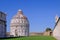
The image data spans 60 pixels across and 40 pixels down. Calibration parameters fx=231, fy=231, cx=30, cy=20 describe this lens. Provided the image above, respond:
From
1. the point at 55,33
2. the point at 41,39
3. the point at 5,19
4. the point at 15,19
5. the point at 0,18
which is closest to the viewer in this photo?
the point at 41,39

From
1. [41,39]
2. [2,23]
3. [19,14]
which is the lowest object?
[41,39]

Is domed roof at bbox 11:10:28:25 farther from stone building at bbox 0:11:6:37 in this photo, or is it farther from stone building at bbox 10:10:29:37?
stone building at bbox 0:11:6:37

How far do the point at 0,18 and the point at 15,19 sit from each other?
92.5ft

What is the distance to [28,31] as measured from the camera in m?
62.4

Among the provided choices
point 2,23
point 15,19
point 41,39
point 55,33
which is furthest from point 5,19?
point 15,19

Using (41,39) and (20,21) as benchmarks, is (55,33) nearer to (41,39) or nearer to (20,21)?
(41,39)

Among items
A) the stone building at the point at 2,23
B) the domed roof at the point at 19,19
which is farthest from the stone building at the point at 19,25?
the stone building at the point at 2,23

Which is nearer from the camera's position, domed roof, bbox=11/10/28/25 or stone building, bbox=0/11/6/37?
stone building, bbox=0/11/6/37

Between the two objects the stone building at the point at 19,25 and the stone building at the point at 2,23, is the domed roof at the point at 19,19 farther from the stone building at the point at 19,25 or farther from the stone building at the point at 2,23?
the stone building at the point at 2,23

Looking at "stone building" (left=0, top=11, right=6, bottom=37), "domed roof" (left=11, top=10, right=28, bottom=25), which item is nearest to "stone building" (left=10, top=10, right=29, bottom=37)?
"domed roof" (left=11, top=10, right=28, bottom=25)

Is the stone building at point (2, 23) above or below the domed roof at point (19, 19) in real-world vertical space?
below

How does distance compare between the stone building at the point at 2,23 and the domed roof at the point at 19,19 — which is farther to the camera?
the domed roof at the point at 19,19

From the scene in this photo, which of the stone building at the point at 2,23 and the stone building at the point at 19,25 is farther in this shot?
the stone building at the point at 19,25

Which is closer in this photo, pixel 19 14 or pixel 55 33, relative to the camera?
pixel 55 33
